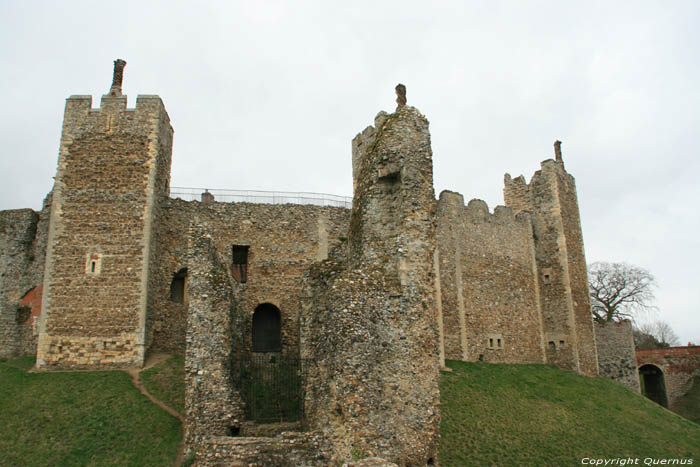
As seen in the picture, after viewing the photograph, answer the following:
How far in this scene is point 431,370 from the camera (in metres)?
11.6

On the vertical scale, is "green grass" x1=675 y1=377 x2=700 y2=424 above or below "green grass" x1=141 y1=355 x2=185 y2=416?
below

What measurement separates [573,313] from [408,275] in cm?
1957

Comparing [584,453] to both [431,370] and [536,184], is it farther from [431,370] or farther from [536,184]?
[536,184]

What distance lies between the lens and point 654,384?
36469mm

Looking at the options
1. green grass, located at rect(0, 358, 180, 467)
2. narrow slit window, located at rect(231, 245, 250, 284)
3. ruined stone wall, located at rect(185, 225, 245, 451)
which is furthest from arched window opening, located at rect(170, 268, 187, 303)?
ruined stone wall, located at rect(185, 225, 245, 451)

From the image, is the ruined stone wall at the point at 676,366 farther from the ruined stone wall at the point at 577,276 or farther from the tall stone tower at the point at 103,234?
the tall stone tower at the point at 103,234

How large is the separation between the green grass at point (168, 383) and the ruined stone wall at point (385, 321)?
571 cm

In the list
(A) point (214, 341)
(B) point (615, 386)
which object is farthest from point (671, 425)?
(A) point (214, 341)

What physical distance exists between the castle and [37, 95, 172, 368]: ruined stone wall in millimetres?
50

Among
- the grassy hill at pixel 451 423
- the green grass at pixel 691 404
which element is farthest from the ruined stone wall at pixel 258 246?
the green grass at pixel 691 404

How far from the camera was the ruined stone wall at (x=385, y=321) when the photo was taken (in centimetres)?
1097

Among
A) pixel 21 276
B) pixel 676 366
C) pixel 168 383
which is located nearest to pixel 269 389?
pixel 168 383

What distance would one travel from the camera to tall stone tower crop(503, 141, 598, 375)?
92.3ft

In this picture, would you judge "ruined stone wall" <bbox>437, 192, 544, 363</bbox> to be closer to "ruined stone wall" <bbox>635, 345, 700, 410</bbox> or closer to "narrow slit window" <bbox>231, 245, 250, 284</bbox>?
"narrow slit window" <bbox>231, 245, 250, 284</bbox>
